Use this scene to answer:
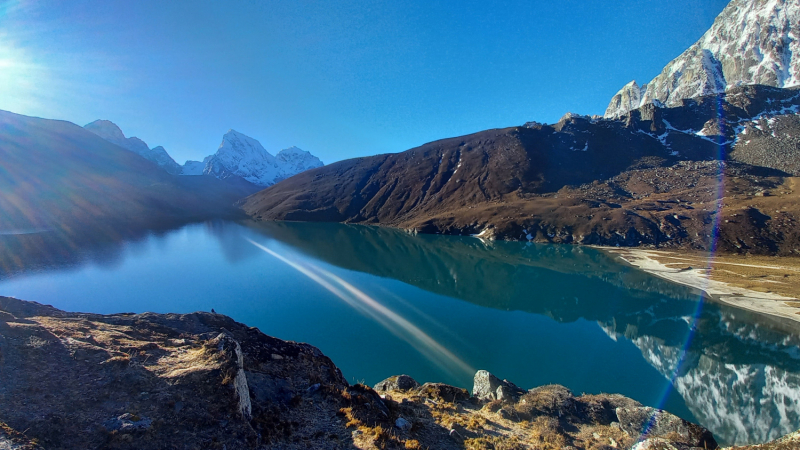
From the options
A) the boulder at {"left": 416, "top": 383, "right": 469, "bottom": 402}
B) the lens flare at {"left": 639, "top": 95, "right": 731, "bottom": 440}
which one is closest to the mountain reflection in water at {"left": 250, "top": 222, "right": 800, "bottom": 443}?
the lens flare at {"left": 639, "top": 95, "right": 731, "bottom": 440}

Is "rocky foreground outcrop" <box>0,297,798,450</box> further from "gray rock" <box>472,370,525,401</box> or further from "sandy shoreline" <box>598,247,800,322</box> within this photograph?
Answer: "sandy shoreline" <box>598,247,800,322</box>

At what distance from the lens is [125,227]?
131 metres

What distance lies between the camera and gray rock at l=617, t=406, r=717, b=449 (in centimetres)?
1295

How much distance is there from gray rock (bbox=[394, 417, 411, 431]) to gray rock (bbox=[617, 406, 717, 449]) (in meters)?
10.4

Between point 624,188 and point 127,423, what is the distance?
177774 mm

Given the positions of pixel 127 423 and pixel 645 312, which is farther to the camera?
pixel 645 312

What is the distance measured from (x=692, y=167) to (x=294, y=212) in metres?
205

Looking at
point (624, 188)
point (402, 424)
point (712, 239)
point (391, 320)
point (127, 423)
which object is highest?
point (624, 188)

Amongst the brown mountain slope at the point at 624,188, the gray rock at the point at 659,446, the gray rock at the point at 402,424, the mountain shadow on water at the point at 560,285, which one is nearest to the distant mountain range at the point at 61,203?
the brown mountain slope at the point at 624,188

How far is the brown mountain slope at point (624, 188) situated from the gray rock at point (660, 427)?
103742 millimetres

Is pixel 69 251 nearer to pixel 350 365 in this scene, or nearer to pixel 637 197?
pixel 350 365

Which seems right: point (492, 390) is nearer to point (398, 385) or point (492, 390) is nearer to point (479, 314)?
point (398, 385)

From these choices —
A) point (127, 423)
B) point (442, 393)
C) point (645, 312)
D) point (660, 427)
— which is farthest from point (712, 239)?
point (127, 423)

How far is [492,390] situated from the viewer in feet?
64.4
